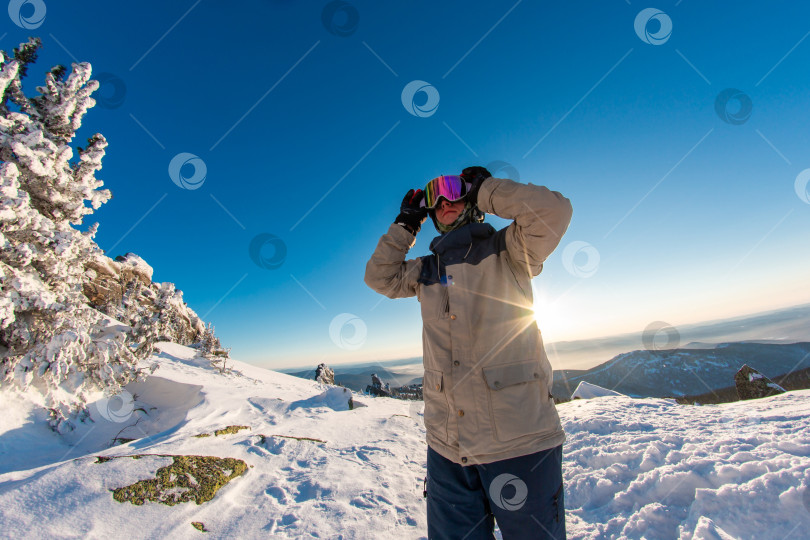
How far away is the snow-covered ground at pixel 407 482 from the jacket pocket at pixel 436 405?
7.91ft

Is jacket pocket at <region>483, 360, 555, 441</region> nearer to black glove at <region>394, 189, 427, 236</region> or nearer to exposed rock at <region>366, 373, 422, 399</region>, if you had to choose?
black glove at <region>394, 189, 427, 236</region>

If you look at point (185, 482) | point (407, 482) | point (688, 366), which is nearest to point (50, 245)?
point (185, 482)

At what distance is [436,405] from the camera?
95.0 inches

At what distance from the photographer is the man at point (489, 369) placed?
203cm

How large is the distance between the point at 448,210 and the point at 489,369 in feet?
4.31

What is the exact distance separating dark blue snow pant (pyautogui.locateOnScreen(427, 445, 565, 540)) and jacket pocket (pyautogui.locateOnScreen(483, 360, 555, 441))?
18 centimetres

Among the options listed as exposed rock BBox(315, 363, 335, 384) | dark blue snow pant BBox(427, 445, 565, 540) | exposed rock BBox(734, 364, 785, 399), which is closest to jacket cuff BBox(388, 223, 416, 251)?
dark blue snow pant BBox(427, 445, 565, 540)

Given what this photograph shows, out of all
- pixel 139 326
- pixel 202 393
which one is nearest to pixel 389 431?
pixel 202 393

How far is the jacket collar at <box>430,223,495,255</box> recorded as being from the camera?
2.56 metres

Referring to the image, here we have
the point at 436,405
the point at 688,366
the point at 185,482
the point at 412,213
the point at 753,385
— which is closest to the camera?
the point at 436,405

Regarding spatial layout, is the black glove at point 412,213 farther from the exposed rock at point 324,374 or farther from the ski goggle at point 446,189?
the exposed rock at point 324,374

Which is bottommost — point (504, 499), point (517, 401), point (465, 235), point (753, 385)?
point (504, 499)

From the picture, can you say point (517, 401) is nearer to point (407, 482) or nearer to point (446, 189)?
point (446, 189)

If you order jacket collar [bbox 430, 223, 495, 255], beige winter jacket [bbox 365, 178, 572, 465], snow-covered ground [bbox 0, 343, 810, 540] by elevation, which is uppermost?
jacket collar [bbox 430, 223, 495, 255]
